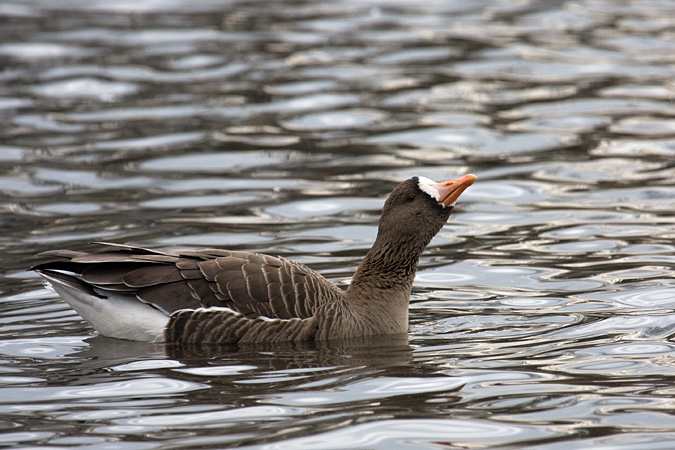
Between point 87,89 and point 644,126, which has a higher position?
point 87,89

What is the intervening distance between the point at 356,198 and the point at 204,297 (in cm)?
534

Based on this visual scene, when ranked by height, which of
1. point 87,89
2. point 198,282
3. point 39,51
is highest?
point 39,51

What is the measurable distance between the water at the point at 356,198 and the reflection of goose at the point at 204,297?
8.2 inches

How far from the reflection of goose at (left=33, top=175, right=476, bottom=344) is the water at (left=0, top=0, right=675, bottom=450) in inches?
8.2

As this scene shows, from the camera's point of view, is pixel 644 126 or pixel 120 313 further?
pixel 644 126

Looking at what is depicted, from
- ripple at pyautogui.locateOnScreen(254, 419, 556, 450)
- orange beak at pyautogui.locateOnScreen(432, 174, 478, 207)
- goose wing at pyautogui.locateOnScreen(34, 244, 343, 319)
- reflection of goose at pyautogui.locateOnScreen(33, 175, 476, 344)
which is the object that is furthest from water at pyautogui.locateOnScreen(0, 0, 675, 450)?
orange beak at pyautogui.locateOnScreen(432, 174, 478, 207)

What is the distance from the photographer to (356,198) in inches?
547

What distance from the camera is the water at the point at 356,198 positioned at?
712 cm

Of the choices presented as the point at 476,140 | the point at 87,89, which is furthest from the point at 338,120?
the point at 87,89

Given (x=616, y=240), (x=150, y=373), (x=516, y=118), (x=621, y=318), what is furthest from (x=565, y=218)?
(x=150, y=373)

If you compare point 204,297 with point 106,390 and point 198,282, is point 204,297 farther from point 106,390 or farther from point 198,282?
point 106,390

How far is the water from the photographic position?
23.4 ft

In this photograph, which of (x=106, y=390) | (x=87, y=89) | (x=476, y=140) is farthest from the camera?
(x=87, y=89)

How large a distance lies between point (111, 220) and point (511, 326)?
18.4 ft
